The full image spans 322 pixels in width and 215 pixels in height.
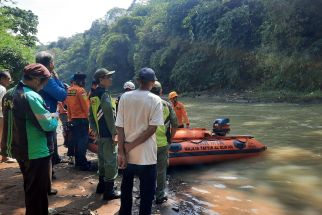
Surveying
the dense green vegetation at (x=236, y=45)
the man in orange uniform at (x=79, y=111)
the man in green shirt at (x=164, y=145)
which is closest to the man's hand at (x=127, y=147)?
the man in green shirt at (x=164, y=145)

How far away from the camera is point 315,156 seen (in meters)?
8.26

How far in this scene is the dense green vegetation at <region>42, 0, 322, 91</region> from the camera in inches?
909

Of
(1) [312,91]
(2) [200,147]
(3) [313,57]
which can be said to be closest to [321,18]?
(3) [313,57]

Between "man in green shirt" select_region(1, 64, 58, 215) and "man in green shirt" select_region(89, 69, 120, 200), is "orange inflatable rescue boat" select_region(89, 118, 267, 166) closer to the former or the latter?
"man in green shirt" select_region(89, 69, 120, 200)

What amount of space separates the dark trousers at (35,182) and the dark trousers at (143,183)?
0.74 meters

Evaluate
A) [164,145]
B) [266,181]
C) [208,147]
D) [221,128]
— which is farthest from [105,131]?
[221,128]

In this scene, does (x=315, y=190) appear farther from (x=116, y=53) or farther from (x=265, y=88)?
(x=116, y=53)

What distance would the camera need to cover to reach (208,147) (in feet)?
25.9

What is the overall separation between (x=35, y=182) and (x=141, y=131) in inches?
41.0

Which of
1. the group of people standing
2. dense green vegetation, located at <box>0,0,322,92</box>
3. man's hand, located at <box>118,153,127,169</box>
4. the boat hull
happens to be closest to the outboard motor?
the boat hull

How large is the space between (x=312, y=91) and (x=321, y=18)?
4.54 m

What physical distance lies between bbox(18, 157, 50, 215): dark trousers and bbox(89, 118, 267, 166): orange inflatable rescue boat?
4146 millimetres

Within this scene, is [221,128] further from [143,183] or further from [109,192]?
[143,183]

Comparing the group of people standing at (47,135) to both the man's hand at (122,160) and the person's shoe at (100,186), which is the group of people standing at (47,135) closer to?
the man's hand at (122,160)
